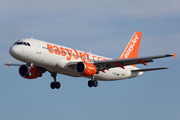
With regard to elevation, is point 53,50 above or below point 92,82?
above

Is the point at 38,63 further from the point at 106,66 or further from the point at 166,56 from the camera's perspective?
the point at 166,56

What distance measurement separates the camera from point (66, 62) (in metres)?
45.1

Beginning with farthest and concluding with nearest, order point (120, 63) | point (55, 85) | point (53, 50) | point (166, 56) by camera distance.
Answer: point (55, 85), point (120, 63), point (53, 50), point (166, 56)

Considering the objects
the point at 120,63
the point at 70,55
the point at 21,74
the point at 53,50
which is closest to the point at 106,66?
the point at 120,63

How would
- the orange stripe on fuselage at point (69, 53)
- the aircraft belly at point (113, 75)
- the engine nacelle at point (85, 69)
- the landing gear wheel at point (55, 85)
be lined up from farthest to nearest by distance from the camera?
the landing gear wheel at point (55, 85) < the aircraft belly at point (113, 75) < the engine nacelle at point (85, 69) < the orange stripe on fuselage at point (69, 53)

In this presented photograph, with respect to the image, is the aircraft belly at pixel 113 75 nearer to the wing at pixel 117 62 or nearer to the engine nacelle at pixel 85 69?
the wing at pixel 117 62

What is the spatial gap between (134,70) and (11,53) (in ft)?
71.2

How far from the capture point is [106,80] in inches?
2061

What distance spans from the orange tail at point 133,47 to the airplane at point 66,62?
206 inches

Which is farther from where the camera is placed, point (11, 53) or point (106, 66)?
point (106, 66)

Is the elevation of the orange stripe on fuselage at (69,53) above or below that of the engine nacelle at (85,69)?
above

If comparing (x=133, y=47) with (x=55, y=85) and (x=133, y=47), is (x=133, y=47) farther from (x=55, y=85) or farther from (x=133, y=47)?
(x=55, y=85)

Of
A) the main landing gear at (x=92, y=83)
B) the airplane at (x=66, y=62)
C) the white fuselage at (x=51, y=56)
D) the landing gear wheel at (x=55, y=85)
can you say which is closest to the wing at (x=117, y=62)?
the airplane at (x=66, y=62)

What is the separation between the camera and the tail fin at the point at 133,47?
193 ft
